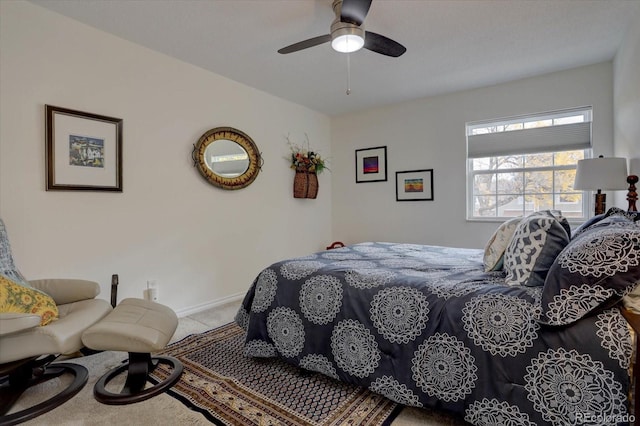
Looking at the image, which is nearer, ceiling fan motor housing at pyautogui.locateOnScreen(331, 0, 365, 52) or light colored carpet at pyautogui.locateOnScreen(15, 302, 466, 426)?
light colored carpet at pyautogui.locateOnScreen(15, 302, 466, 426)

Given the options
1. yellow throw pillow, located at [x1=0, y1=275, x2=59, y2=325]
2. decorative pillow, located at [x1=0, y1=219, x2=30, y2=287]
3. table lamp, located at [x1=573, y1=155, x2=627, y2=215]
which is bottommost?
yellow throw pillow, located at [x1=0, y1=275, x2=59, y2=325]

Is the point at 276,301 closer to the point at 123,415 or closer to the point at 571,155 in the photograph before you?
the point at 123,415

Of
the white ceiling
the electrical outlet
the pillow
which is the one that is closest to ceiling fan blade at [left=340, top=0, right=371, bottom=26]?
the white ceiling

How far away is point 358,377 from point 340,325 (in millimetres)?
282

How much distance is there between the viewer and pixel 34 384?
1.88 meters

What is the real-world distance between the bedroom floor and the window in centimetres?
288

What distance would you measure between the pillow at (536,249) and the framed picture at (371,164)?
303 centimetres

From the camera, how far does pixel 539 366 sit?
1266 mm

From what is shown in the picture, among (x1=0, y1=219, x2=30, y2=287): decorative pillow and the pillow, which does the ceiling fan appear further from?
(x1=0, y1=219, x2=30, y2=287): decorative pillow

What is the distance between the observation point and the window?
342cm

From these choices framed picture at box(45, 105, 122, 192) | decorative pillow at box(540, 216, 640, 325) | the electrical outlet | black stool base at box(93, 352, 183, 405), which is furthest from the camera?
the electrical outlet

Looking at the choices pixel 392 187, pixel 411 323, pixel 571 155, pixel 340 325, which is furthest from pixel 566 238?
pixel 392 187

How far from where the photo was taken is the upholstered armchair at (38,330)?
1.50m

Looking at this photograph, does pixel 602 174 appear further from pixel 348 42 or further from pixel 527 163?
pixel 348 42
